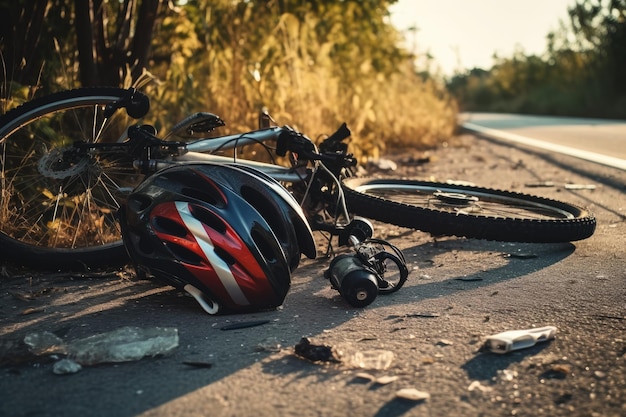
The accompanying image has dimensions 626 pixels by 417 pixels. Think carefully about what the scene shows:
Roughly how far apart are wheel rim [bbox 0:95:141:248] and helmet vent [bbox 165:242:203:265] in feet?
3.89

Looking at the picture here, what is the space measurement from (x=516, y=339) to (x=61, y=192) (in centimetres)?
292

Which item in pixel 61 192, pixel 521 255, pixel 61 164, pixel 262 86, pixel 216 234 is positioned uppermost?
pixel 262 86

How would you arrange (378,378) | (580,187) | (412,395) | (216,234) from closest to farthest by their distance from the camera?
(412,395) < (378,378) < (216,234) < (580,187)

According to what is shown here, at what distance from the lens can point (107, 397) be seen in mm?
2518

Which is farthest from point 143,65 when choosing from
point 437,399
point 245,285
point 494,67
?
point 494,67

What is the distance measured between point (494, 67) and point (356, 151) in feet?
211

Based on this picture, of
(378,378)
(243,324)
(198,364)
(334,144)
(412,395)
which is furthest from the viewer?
(334,144)

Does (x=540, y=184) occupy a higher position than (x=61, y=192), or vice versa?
(x=61, y=192)

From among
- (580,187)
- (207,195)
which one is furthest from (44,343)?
(580,187)

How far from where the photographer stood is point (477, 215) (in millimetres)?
4926

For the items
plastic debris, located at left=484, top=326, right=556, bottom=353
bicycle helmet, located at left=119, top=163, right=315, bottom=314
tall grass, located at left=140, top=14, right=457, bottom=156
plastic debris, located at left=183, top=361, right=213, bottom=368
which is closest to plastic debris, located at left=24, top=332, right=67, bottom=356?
plastic debris, located at left=183, top=361, right=213, bottom=368

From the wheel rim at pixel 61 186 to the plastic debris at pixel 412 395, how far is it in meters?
2.57

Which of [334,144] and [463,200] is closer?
[334,144]

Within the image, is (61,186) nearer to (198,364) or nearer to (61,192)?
(61,192)
